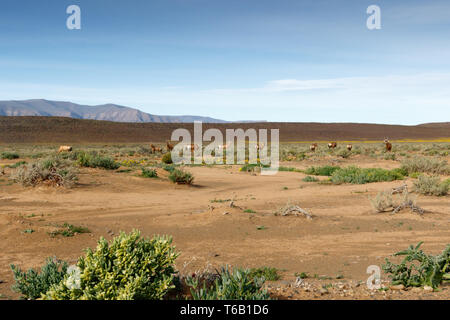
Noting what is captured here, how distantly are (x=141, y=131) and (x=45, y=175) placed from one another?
7258 centimetres

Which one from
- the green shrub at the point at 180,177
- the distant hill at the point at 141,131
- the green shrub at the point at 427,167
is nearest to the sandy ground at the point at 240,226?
the green shrub at the point at 180,177

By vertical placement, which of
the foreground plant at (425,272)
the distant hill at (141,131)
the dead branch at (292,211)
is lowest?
the dead branch at (292,211)

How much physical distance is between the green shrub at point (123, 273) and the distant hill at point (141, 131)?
71320 millimetres

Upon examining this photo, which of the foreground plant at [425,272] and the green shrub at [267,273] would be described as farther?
the green shrub at [267,273]

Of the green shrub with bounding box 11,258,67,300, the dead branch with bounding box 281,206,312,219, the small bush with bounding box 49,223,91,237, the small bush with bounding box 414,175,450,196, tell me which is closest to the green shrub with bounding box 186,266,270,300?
the green shrub with bounding box 11,258,67,300

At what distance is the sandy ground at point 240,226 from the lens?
6.71m

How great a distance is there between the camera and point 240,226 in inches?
368

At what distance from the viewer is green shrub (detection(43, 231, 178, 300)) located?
11.5 feet

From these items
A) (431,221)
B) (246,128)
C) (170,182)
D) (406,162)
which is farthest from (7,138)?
(431,221)

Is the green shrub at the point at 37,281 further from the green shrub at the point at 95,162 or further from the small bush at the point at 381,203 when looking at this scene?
the green shrub at the point at 95,162

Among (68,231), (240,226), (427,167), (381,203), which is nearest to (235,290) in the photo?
(240,226)
